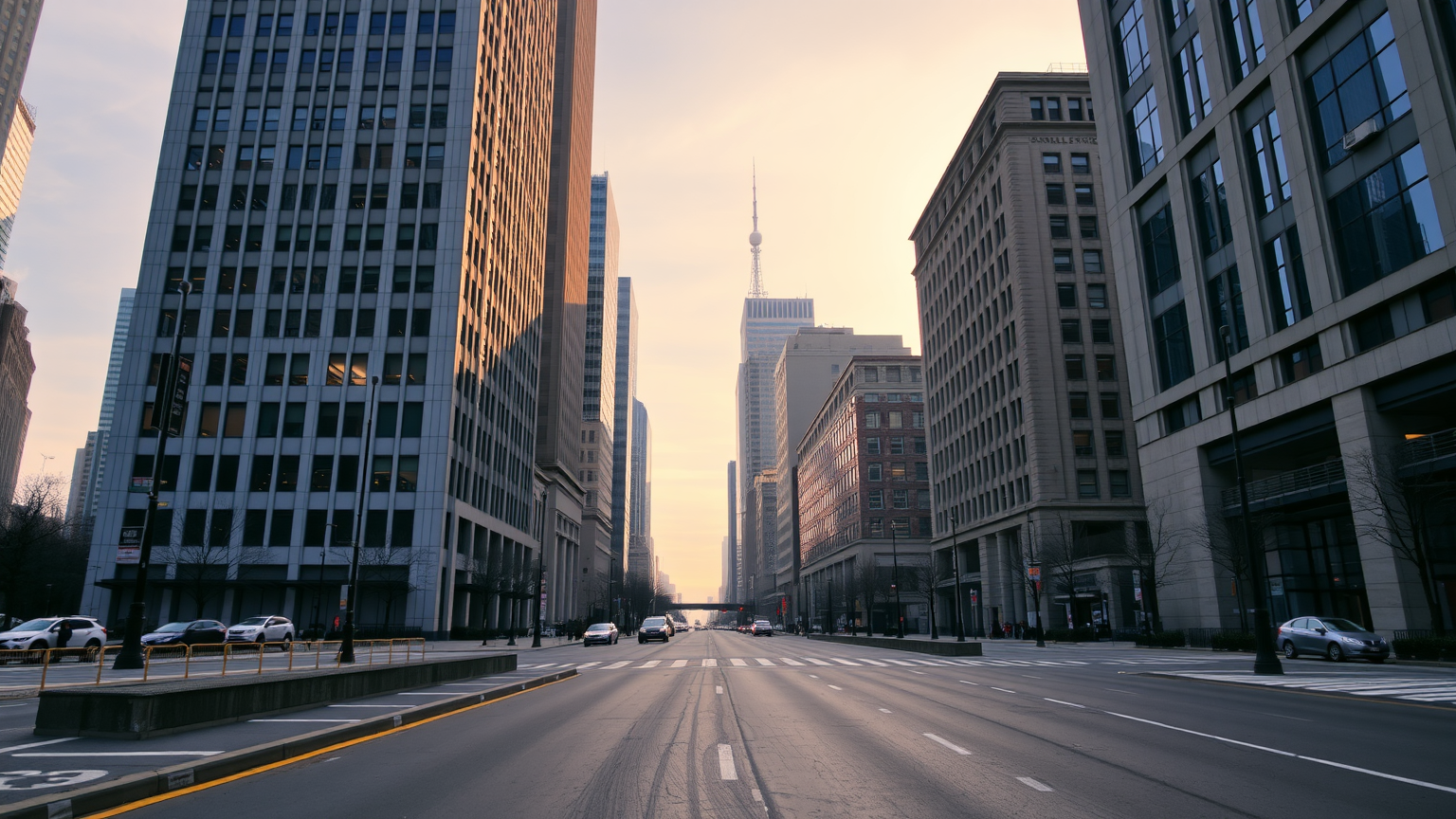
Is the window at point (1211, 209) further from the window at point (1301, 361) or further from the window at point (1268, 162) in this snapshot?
the window at point (1301, 361)

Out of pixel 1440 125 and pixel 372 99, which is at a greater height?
pixel 372 99

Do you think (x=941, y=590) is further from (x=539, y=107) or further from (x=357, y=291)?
(x=539, y=107)

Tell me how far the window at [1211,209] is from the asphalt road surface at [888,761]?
103 ft

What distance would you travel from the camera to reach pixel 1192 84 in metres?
43.6

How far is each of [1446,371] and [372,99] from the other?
228 ft

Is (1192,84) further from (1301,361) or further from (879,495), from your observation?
(879,495)

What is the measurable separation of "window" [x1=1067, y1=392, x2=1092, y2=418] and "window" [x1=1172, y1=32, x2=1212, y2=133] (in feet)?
86.4

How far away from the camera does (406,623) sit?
55094 millimetres

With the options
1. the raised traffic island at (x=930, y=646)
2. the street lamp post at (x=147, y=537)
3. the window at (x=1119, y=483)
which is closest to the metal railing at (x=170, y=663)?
the street lamp post at (x=147, y=537)

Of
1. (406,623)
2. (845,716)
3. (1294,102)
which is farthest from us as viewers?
(406,623)

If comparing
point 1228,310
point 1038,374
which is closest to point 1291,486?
point 1228,310

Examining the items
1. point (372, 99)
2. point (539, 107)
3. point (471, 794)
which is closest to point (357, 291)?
point (372, 99)

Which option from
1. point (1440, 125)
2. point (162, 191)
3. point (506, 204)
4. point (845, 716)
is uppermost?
point (506, 204)

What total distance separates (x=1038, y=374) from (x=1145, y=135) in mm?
21916
